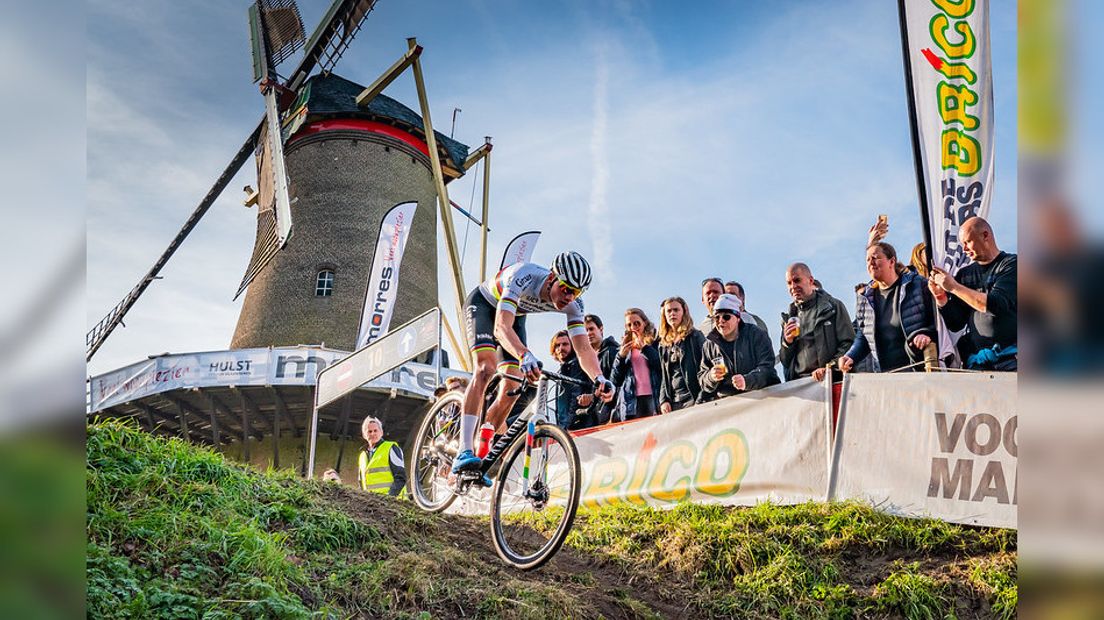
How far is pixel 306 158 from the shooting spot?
3438 centimetres

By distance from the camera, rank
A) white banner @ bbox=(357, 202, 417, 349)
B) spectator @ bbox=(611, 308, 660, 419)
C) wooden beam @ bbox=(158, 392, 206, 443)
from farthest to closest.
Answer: white banner @ bbox=(357, 202, 417, 349)
wooden beam @ bbox=(158, 392, 206, 443)
spectator @ bbox=(611, 308, 660, 419)

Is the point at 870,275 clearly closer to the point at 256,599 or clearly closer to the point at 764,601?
the point at 764,601

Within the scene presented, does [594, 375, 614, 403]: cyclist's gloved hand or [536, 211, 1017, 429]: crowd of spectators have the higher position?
[536, 211, 1017, 429]: crowd of spectators

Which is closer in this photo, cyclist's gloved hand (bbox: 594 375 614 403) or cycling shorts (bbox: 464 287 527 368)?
cyclist's gloved hand (bbox: 594 375 614 403)

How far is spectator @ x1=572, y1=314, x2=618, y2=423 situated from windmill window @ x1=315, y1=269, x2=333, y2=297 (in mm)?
22589

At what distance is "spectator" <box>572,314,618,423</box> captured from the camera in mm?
10531

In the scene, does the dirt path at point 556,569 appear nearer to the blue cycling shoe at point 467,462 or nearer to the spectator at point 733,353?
the blue cycling shoe at point 467,462

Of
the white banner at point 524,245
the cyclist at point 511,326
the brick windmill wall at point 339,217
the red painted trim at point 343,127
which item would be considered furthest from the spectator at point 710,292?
the red painted trim at point 343,127

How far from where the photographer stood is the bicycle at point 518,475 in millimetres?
6383

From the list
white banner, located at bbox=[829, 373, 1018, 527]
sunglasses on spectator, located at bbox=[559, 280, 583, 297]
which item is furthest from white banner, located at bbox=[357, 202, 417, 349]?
white banner, located at bbox=[829, 373, 1018, 527]

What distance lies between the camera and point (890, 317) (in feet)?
26.8

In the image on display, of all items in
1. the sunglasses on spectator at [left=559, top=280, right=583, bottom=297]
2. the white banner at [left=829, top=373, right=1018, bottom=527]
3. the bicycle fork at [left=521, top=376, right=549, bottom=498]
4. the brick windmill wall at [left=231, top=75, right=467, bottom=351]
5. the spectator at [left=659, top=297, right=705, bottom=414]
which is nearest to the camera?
the bicycle fork at [left=521, top=376, right=549, bottom=498]

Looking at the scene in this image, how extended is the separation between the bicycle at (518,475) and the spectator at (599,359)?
1.61 metres

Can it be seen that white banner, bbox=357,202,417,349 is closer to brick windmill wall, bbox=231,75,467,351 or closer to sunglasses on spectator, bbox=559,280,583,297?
brick windmill wall, bbox=231,75,467,351
